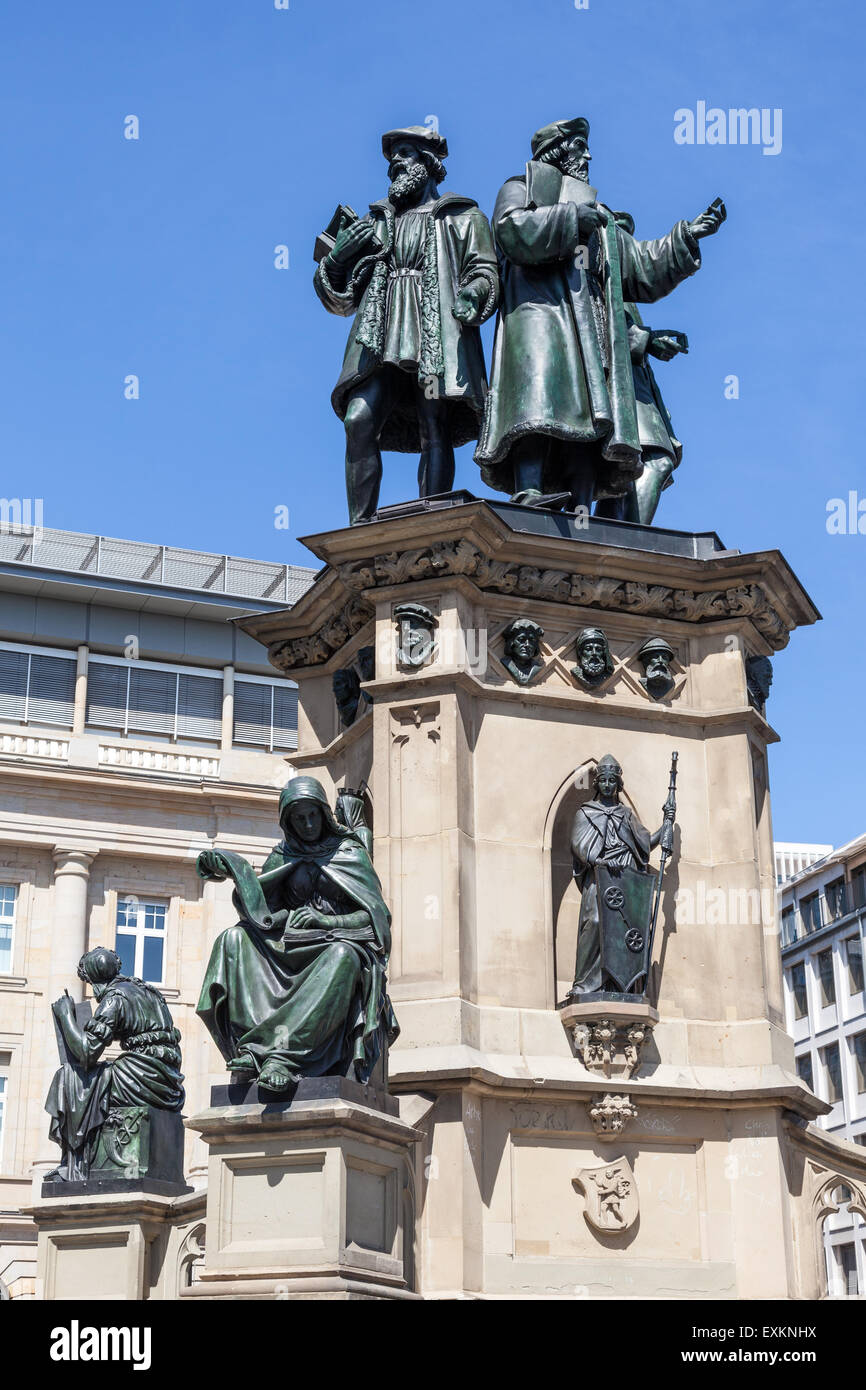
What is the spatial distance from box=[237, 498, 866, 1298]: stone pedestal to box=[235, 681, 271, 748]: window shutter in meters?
42.6

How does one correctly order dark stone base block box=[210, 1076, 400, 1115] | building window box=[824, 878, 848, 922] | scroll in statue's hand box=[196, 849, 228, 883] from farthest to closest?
building window box=[824, 878, 848, 922] → scroll in statue's hand box=[196, 849, 228, 883] → dark stone base block box=[210, 1076, 400, 1115]

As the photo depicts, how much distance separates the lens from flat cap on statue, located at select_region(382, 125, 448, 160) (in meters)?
15.0

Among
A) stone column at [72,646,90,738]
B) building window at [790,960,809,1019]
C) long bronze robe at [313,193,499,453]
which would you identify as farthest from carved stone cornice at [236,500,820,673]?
building window at [790,960,809,1019]

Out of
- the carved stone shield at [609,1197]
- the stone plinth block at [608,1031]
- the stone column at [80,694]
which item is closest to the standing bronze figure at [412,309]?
the stone plinth block at [608,1031]

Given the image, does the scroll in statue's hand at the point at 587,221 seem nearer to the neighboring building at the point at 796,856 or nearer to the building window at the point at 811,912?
the building window at the point at 811,912

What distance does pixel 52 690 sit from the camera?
5588 centimetres

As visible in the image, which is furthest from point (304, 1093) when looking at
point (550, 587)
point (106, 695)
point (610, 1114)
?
point (106, 695)

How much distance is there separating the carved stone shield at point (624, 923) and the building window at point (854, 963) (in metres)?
63.2

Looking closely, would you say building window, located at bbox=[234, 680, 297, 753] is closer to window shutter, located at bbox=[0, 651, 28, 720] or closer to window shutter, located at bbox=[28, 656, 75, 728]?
window shutter, located at bbox=[28, 656, 75, 728]

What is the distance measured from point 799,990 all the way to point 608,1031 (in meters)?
68.6

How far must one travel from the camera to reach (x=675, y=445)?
15.4m

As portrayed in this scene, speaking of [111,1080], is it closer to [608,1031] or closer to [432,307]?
[608,1031]
